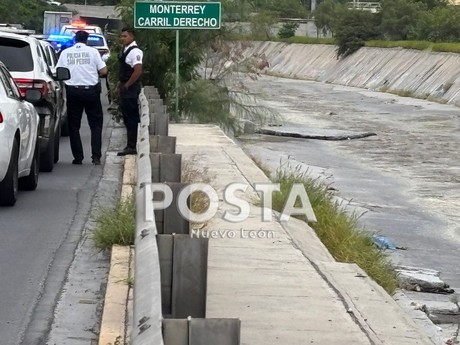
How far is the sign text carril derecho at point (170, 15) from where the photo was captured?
1897 cm

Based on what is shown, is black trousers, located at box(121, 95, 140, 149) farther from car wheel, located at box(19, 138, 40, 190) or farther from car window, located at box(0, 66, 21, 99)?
car window, located at box(0, 66, 21, 99)

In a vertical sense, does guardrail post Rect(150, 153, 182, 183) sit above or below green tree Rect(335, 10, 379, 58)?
above

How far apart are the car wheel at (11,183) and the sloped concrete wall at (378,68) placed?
85.0ft

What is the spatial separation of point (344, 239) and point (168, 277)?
5.25 metres

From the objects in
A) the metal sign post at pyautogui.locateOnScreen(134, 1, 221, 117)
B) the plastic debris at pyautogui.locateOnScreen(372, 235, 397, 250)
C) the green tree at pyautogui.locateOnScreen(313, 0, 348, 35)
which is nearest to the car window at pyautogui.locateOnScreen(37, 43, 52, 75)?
the metal sign post at pyautogui.locateOnScreen(134, 1, 221, 117)

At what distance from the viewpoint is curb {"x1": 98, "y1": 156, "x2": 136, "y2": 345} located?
23.7 feet

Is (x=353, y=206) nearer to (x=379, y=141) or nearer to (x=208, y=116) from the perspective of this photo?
(x=208, y=116)

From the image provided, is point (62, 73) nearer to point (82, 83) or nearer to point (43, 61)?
point (82, 83)

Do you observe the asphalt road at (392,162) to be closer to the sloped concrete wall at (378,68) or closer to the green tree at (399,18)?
the sloped concrete wall at (378,68)

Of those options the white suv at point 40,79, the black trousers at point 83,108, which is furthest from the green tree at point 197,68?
the black trousers at point 83,108

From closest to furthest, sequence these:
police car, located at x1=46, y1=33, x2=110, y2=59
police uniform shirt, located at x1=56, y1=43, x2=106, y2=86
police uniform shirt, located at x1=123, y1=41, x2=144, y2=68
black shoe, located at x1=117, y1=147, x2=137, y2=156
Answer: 1. police uniform shirt, located at x1=56, y1=43, x2=106, y2=86
2. police uniform shirt, located at x1=123, y1=41, x2=144, y2=68
3. black shoe, located at x1=117, y1=147, x2=137, y2=156
4. police car, located at x1=46, y1=33, x2=110, y2=59

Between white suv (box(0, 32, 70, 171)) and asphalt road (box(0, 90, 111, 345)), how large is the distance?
44 cm

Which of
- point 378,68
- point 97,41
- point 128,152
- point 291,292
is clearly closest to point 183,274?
point 291,292

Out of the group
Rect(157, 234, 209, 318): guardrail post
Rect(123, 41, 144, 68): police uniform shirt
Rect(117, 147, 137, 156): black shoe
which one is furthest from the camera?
Rect(117, 147, 137, 156): black shoe
